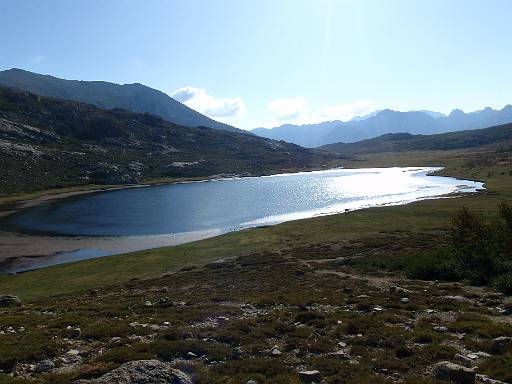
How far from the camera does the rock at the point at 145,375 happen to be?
15.6 m

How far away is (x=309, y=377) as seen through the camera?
16.9 meters

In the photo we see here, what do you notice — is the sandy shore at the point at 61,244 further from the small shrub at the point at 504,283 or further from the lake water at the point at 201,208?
the small shrub at the point at 504,283

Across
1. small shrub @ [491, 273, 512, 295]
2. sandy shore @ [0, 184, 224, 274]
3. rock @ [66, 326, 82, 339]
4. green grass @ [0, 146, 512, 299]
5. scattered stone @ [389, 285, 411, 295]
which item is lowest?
sandy shore @ [0, 184, 224, 274]

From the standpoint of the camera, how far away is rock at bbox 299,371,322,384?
16828 millimetres

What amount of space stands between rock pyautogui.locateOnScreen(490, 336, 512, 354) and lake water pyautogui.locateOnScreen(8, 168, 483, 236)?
8068 centimetres

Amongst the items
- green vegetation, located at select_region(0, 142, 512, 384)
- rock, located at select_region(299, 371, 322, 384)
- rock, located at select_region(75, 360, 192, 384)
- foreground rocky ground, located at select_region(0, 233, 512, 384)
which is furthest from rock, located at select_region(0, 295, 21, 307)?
rock, located at select_region(299, 371, 322, 384)

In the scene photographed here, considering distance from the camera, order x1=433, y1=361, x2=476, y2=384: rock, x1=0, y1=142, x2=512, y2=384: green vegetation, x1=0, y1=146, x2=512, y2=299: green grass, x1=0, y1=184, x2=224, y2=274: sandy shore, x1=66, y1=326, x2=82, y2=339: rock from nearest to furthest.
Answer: x1=433, y1=361, x2=476, y2=384: rock < x1=0, y1=142, x2=512, y2=384: green vegetation < x1=66, y1=326, x2=82, y2=339: rock < x1=0, y1=146, x2=512, y2=299: green grass < x1=0, y1=184, x2=224, y2=274: sandy shore

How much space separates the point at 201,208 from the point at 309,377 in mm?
124468

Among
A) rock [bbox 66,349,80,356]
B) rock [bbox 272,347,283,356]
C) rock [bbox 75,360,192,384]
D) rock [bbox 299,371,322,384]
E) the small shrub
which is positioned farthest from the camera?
the small shrub

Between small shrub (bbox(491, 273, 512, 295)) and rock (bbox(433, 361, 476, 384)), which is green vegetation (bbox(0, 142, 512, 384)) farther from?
rock (bbox(433, 361, 476, 384))

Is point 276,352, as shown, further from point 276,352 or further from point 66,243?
point 66,243

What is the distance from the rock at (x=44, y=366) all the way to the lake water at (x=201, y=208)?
78.8 metres

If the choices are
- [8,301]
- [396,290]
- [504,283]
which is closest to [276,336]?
[396,290]

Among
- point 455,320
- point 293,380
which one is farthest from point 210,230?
point 293,380
